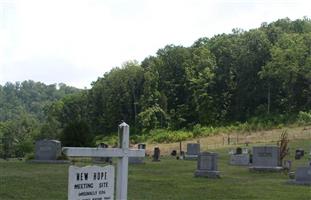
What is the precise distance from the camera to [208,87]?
92.8 metres

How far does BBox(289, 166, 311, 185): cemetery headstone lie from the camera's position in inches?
717

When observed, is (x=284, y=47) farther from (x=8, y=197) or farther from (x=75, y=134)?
(x=8, y=197)

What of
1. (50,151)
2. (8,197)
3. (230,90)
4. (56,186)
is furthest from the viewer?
(230,90)

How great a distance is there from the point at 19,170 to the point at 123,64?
288ft

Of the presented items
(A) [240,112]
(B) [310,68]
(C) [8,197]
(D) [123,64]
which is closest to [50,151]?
(C) [8,197]

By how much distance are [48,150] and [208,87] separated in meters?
69.8

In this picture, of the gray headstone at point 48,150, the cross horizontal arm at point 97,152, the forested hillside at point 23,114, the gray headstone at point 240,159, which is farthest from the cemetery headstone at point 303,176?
the forested hillside at point 23,114

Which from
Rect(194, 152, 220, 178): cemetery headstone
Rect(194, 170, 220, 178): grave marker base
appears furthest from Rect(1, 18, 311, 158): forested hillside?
Rect(194, 170, 220, 178): grave marker base

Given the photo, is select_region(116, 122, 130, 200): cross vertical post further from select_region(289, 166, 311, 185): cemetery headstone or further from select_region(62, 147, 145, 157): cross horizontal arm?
select_region(289, 166, 311, 185): cemetery headstone

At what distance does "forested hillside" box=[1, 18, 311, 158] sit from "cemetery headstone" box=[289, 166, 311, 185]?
2149 inches

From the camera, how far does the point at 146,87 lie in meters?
94.6

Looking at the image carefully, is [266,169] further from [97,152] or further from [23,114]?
[23,114]

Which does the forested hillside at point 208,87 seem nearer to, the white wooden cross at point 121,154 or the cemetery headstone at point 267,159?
the cemetery headstone at point 267,159

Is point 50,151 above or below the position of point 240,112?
below
